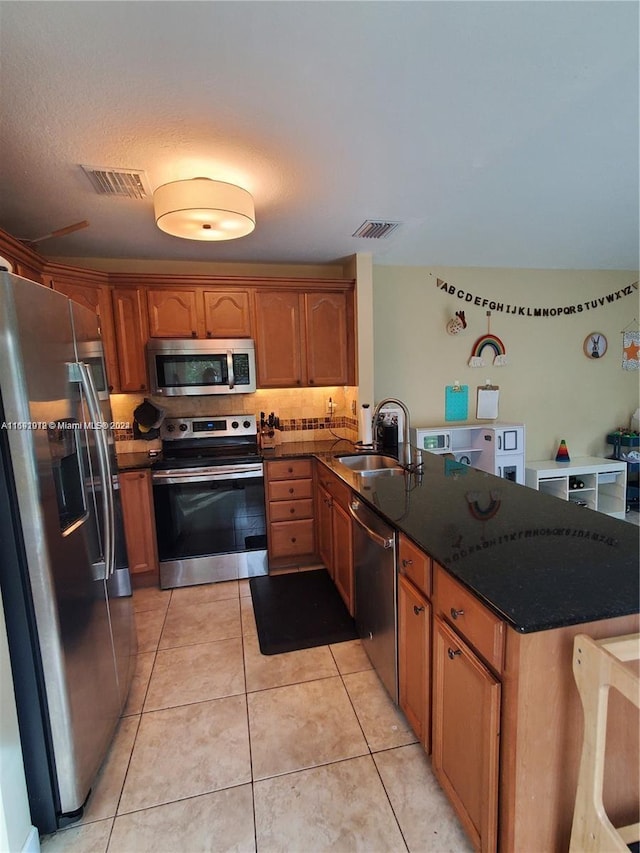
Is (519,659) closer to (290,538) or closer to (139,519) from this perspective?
(290,538)

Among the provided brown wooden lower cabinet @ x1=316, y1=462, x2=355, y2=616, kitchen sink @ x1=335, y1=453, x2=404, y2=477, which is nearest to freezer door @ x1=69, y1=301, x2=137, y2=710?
brown wooden lower cabinet @ x1=316, y1=462, x2=355, y2=616

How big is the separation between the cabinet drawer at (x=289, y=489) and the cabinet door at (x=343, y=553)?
512 millimetres

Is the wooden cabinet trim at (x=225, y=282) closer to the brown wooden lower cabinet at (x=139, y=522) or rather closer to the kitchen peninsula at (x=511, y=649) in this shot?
the brown wooden lower cabinet at (x=139, y=522)

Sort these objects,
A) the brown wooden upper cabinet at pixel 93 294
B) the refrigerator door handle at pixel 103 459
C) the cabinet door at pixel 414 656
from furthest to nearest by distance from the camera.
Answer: the brown wooden upper cabinet at pixel 93 294 → the refrigerator door handle at pixel 103 459 → the cabinet door at pixel 414 656

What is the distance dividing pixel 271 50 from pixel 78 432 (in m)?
1.44

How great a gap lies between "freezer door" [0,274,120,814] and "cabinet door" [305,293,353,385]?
204cm

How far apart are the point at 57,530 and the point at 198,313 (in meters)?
2.20

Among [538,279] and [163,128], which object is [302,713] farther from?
[538,279]

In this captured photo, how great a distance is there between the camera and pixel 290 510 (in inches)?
124

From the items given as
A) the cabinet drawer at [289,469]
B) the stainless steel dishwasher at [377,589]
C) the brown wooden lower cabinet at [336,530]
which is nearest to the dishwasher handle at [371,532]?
the stainless steel dishwasher at [377,589]

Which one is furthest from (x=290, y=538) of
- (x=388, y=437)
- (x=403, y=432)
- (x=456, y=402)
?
(x=456, y=402)

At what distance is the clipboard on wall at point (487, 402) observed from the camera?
3963mm

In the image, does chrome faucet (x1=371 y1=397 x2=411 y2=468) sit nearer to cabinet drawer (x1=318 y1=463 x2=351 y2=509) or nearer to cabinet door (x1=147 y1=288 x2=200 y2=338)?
cabinet drawer (x1=318 y1=463 x2=351 y2=509)

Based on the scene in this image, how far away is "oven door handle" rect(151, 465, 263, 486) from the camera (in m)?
2.88
